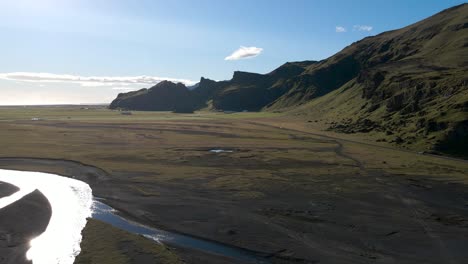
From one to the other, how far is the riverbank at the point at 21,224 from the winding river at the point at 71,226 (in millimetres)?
628

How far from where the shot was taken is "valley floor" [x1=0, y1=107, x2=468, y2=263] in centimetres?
3488

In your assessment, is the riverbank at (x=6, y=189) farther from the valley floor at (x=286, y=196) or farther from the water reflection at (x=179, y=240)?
the water reflection at (x=179, y=240)

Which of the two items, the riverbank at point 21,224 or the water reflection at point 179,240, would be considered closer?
the riverbank at point 21,224

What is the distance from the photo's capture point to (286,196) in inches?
2051

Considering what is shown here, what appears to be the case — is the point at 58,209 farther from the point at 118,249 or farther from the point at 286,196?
the point at 286,196

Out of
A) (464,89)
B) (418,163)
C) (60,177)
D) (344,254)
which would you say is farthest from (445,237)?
(464,89)

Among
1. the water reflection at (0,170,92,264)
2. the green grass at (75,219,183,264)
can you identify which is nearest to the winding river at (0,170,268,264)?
the water reflection at (0,170,92,264)

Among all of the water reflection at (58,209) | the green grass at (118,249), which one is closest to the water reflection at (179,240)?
the green grass at (118,249)

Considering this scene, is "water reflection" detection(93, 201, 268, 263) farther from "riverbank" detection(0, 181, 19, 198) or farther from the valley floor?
"riverbank" detection(0, 181, 19, 198)

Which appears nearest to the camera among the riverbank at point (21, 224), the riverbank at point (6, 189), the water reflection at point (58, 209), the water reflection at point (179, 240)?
the riverbank at point (21, 224)

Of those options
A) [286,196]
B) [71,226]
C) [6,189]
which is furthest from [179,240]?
[6,189]

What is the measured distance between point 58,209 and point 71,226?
7.23 m

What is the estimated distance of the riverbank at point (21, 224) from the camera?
105 feet

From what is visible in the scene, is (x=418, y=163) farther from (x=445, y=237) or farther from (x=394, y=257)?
(x=394, y=257)
